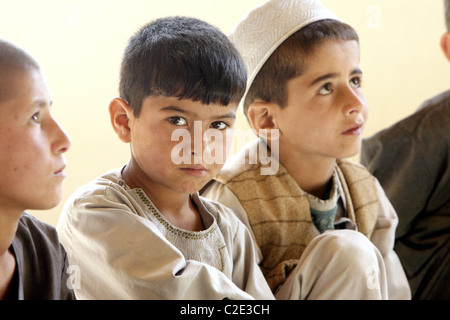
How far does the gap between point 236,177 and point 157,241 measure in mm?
343

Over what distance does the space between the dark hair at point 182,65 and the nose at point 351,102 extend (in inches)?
10.1

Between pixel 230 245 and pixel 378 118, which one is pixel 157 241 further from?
pixel 378 118

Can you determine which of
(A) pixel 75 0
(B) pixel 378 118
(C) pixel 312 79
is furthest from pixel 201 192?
(B) pixel 378 118

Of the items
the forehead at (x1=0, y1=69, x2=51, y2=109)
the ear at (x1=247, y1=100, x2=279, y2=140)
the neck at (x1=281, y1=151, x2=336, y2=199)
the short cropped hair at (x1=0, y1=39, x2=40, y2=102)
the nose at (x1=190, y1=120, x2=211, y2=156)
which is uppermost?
the short cropped hair at (x1=0, y1=39, x2=40, y2=102)

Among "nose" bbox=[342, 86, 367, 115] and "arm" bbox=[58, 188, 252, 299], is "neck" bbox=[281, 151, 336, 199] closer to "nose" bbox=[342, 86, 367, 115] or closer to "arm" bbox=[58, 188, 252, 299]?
"nose" bbox=[342, 86, 367, 115]

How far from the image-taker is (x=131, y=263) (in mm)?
902

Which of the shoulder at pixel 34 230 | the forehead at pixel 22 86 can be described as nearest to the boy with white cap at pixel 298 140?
the shoulder at pixel 34 230

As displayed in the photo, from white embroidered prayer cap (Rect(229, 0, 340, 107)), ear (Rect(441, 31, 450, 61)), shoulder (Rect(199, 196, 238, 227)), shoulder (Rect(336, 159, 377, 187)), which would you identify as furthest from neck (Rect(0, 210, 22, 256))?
ear (Rect(441, 31, 450, 61))

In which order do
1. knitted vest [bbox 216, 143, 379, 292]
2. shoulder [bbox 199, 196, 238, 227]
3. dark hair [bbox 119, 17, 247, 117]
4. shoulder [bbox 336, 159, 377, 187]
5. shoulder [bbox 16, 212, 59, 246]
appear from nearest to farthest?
shoulder [bbox 16, 212, 59, 246] < dark hair [bbox 119, 17, 247, 117] < shoulder [bbox 199, 196, 238, 227] < knitted vest [bbox 216, 143, 379, 292] < shoulder [bbox 336, 159, 377, 187]

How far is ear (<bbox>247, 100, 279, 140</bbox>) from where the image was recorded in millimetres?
1286

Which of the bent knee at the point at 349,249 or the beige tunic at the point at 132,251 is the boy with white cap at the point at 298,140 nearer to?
the bent knee at the point at 349,249

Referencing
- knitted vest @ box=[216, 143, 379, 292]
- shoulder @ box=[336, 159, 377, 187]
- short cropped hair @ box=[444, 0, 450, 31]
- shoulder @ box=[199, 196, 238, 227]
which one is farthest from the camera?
short cropped hair @ box=[444, 0, 450, 31]

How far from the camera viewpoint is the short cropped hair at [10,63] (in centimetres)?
76

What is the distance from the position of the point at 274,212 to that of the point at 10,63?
61 cm
